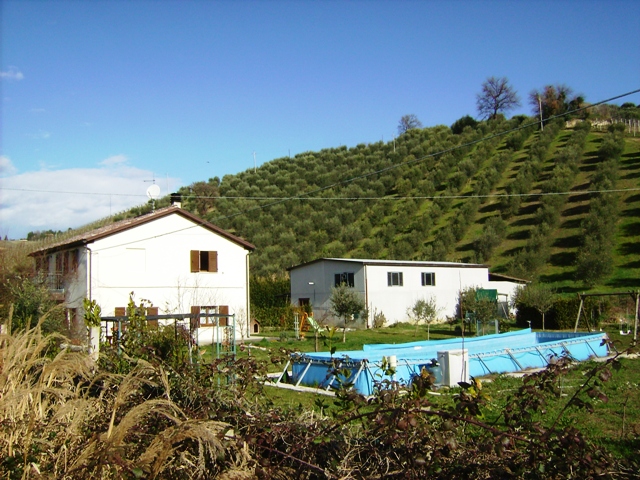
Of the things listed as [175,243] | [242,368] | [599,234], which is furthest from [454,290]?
[242,368]

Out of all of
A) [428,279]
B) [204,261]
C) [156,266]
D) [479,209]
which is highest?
[479,209]

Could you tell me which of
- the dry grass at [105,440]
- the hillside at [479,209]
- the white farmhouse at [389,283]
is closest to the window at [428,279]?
the white farmhouse at [389,283]

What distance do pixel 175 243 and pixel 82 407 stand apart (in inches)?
1075

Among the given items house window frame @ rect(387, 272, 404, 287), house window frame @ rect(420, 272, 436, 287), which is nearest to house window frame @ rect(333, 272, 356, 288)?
house window frame @ rect(387, 272, 404, 287)

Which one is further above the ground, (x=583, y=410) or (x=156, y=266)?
(x=156, y=266)

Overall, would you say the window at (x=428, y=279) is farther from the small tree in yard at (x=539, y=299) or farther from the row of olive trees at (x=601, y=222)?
the row of olive trees at (x=601, y=222)

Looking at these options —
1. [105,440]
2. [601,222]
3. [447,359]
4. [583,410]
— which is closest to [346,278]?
[601,222]

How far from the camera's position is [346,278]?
35250 mm

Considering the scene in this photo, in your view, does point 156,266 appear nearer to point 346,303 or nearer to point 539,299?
point 346,303

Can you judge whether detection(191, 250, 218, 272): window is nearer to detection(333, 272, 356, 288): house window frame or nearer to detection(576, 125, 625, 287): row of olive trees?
detection(333, 272, 356, 288): house window frame

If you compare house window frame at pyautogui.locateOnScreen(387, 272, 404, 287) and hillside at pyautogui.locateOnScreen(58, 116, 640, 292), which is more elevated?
hillside at pyautogui.locateOnScreen(58, 116, 640, 292)

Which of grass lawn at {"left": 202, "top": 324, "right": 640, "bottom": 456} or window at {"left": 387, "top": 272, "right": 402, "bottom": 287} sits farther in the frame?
window at {"left": 387, "top": 272, "right": 402, "bottom": 287}

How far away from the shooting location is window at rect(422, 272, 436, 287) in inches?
1465

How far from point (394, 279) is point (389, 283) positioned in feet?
1.65
